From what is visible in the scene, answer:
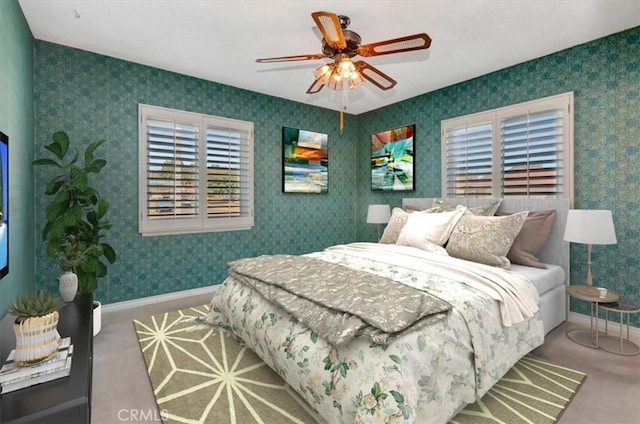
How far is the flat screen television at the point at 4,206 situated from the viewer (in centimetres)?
180

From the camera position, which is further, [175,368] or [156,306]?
[156,306]

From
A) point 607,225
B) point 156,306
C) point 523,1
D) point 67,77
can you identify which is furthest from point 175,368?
point 523,1

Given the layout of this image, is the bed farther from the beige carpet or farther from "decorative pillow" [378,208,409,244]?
"decorative pillow" [378,208,409,244]

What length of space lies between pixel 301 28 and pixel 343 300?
2.26 meters

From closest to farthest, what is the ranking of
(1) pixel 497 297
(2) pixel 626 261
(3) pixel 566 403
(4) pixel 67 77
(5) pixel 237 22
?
(3) pixel 566 403, (1) pixel 497 297, (5) pixel 237 22, (2) pixel 626 261, (4) pixel 67 77

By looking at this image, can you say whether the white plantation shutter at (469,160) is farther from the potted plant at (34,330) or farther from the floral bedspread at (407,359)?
the potted plant at (34,330)

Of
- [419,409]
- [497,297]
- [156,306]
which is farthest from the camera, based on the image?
[156,306]

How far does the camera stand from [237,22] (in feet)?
8.45

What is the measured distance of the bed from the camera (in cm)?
139

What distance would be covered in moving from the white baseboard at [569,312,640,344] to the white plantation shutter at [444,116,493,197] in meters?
1.45

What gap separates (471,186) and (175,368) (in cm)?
351

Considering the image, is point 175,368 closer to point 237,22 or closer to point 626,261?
point 237,22

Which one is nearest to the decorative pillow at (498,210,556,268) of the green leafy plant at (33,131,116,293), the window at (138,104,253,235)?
the window at (138,104,253,235)

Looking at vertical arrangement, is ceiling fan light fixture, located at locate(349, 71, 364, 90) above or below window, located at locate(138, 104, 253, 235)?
above
